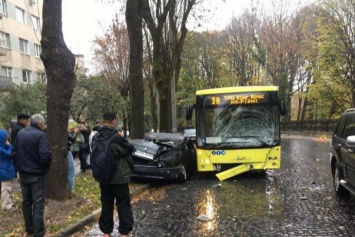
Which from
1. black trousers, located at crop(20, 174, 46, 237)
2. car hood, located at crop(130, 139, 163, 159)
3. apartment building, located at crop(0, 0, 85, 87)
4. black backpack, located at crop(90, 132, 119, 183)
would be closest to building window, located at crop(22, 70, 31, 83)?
apartment building, located at crop(0, 0, 85, 87)

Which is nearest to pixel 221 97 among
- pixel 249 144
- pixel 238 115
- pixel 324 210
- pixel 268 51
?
pixel 238 115

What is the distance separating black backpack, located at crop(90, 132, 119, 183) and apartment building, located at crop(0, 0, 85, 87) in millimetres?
30260

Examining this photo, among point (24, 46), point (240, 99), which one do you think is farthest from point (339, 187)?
point (24, 46)

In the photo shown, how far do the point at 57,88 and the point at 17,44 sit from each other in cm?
3397

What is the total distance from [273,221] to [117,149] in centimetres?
310

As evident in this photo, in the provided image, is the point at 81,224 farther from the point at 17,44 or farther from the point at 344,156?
the point at 17,44

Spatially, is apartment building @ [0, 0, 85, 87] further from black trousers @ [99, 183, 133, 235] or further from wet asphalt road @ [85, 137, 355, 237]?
black trousers @ [99, 183, 133, 235]

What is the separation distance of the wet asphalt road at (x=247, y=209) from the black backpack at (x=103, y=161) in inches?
51.3

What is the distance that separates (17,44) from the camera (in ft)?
129

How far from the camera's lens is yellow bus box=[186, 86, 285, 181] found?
12359mm

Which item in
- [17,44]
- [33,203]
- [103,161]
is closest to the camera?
[103,161]

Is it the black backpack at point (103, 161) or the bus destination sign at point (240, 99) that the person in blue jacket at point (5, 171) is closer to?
the black backpack at point (103, 161)

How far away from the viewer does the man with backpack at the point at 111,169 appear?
6.01m

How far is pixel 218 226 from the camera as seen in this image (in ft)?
23.2
